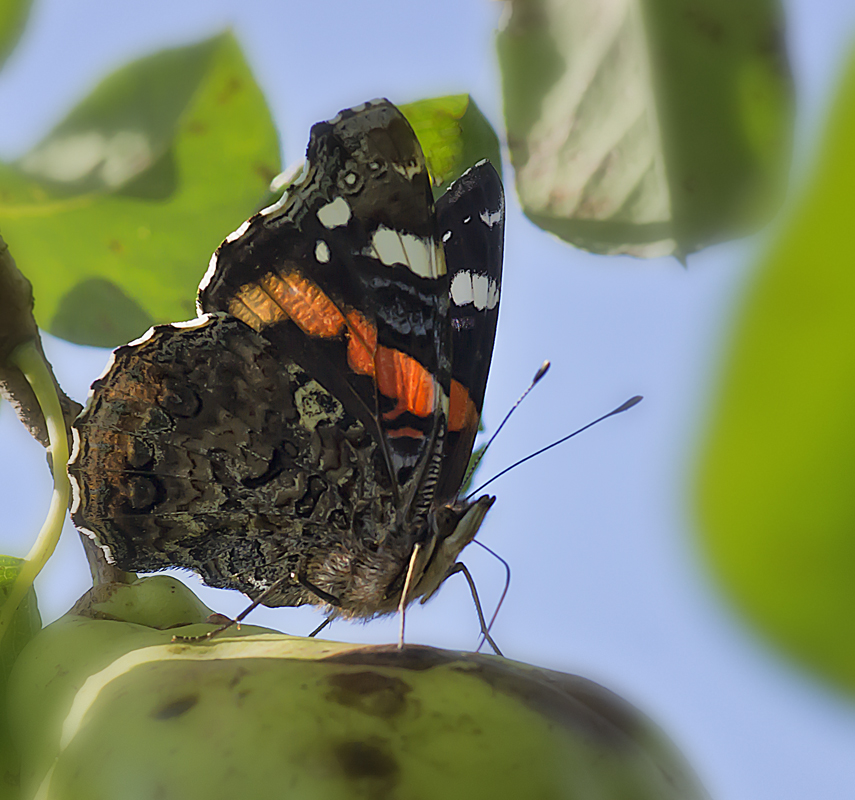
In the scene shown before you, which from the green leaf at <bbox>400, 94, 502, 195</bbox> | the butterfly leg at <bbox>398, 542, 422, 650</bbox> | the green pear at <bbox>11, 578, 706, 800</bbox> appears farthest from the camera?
the green leaf at <bbox>400, 94, 502, 195</bbox>

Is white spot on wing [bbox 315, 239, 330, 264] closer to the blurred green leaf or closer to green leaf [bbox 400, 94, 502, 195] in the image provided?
green leaf [bbox 400, 94, 502, 195]

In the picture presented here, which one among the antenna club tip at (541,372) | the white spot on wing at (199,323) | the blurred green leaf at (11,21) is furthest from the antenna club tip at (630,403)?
the blurred green leaf at (11,21)

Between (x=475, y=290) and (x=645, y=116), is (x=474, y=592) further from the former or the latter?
(x=645, y=116)

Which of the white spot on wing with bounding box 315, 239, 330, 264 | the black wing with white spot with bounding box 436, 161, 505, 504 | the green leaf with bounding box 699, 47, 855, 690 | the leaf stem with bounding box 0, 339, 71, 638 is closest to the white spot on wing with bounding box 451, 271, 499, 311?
the black wing with white spot with bounding box 436, 161, 505, 504

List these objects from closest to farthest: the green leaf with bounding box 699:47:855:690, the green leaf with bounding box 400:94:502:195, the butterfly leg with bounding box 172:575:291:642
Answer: the green leaf with bounding box 699:47:855:690, the butterfly leg with bounding box 172:575:291:642, the green leaf with bounding box 400:94:502:195

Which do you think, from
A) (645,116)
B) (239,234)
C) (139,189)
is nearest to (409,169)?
(239,234)

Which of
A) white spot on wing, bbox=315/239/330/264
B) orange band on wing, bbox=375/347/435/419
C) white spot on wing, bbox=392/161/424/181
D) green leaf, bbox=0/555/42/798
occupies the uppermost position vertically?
white spot on wing, bbox=392/161/424/181

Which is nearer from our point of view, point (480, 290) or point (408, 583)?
point (408, 583)

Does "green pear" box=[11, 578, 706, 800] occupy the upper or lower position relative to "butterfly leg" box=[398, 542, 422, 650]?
upper

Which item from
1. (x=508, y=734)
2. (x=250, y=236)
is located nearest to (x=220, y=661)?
(x=508, y=734)

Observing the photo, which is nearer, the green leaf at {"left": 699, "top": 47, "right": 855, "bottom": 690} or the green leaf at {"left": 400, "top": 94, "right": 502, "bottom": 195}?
the green leaf at {"left": 699, "top": 47, "right": 855, "bottom": 690}
